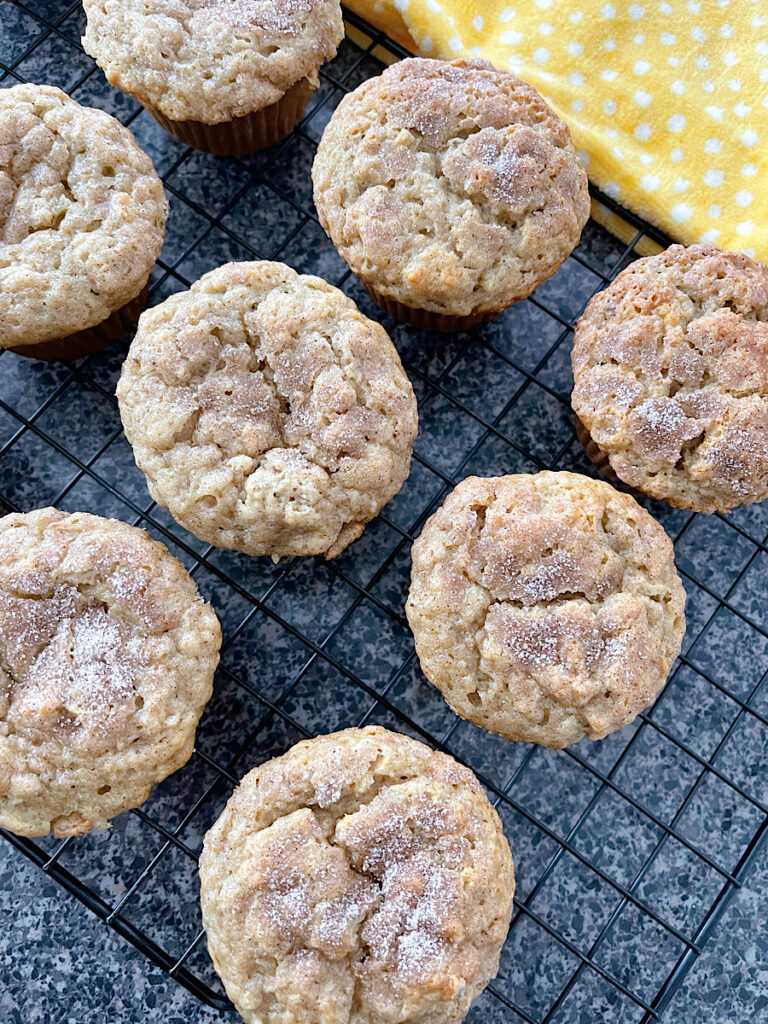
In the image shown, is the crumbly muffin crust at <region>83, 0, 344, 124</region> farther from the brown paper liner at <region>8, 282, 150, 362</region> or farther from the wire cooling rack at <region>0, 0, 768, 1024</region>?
the brown paper liner at <region>8, 282, 150, 362</region>

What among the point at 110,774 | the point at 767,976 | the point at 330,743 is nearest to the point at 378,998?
the point at 330,743

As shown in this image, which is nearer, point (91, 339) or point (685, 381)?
point (685, 381)

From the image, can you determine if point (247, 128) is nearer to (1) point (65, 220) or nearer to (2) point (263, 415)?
(1) point (65, 220)

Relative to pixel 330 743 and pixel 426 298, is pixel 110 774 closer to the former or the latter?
pixel 330 743

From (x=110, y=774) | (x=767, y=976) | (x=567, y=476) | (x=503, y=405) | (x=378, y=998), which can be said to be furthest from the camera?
(x=503, y=405)

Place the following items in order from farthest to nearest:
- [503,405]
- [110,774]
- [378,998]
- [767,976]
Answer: [503,405] < [767,976] < [110,774] < [378,998]

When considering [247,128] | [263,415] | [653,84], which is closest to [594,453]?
[263,415]
